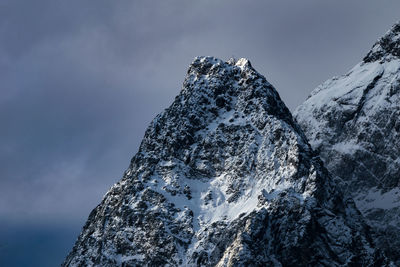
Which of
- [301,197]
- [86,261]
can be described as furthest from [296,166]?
[86,261]

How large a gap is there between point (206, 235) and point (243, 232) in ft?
41.0

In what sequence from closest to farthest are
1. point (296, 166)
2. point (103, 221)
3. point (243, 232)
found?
point (243, 232)
point (296, 166)
point (103, 221)

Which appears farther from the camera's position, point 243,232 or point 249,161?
point 249,161

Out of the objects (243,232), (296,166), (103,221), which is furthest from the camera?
(103,221)

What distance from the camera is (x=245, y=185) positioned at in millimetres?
191875

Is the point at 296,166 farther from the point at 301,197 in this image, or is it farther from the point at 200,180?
the point at 200,180

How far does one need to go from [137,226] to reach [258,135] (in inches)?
1386

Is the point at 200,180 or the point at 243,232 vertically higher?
the point at 200,180

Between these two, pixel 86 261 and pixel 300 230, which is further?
pixel 86 261

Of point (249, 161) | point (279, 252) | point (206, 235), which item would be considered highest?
point (249, 161)

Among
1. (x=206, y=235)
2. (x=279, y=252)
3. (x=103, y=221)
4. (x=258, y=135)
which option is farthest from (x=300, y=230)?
(x=103, y=221)

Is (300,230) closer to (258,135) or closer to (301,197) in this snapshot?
(301,197)

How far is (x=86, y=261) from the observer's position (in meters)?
192

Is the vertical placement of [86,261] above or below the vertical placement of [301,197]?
above
